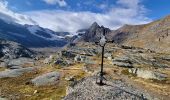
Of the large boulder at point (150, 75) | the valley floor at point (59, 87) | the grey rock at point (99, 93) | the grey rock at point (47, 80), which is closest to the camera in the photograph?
the grey rock at point (99, 93)

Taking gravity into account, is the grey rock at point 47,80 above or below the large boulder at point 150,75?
below

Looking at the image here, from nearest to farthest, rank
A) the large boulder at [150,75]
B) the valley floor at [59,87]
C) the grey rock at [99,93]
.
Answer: the grey rock at [99,93]
the valley floor at [59,87]
the large boulder at [150,75]

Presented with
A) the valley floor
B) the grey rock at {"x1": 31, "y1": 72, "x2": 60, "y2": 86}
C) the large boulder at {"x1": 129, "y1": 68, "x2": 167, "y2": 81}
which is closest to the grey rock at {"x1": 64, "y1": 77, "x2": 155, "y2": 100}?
the valley floor

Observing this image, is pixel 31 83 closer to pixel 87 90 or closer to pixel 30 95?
pixel 30 95

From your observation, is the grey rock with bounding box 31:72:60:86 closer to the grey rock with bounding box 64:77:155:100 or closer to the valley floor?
the valley floor

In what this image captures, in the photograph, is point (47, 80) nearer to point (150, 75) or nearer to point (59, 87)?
point (59, 87)

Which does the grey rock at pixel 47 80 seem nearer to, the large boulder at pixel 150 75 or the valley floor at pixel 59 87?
the valley floor at pixel 59 87

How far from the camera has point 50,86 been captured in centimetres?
7569

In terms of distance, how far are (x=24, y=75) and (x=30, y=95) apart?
27791 mm

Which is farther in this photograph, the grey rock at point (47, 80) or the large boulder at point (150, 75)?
the grey rock at point (47, 80)

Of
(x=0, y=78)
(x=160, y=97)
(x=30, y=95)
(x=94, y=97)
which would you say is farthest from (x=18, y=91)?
(x=160, y=97)

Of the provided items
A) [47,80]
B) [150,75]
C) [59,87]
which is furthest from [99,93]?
[47,80]

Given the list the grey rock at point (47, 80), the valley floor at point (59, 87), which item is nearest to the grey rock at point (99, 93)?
the valley floor at point (59, 87)

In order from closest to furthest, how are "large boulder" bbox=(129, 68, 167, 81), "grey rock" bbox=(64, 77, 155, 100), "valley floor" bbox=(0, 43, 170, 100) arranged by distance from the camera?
"grey rock" bbox=(64, 77, 155, 100) < "valley floor" bbox=(0, 43, 170, 100) < "large boulder" bbox=(129, 68, 167, 81)
